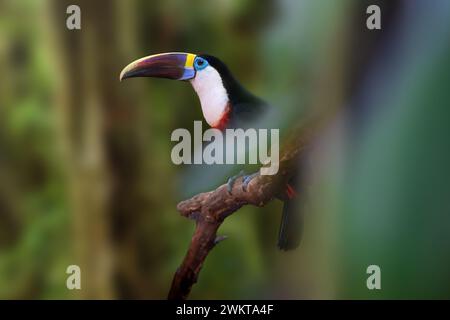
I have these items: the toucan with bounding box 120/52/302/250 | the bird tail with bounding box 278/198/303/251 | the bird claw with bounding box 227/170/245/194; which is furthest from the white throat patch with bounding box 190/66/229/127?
the bird tail with bounding box 278/198/303/251

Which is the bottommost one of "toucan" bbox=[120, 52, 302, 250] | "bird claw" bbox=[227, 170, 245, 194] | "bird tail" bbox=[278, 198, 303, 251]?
"bird tail" bbox=[278, 198, 303, 251]

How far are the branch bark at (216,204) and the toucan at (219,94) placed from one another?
0.19ft

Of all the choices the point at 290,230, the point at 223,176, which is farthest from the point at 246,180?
the point at 290,230

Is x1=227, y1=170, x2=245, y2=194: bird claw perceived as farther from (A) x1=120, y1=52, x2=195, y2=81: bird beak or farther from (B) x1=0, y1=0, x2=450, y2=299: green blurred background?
(A) x1=120, y1=52, x2=195, y2=81: bird beak

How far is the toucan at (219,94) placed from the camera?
214 cm

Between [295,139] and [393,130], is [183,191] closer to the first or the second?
[295,139]

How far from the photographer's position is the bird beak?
7.13 feet

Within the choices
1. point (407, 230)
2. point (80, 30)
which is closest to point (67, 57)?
point (80, 30)

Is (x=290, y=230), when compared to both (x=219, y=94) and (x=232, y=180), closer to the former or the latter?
(x=232, y=180)

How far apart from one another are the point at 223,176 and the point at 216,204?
0.10 m

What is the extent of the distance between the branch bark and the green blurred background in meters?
0.04

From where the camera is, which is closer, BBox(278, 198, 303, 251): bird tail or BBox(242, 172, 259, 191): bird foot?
BBox(242, 172, 259, 191): bird foot

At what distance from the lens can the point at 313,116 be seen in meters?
2.18

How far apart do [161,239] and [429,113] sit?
104cm
